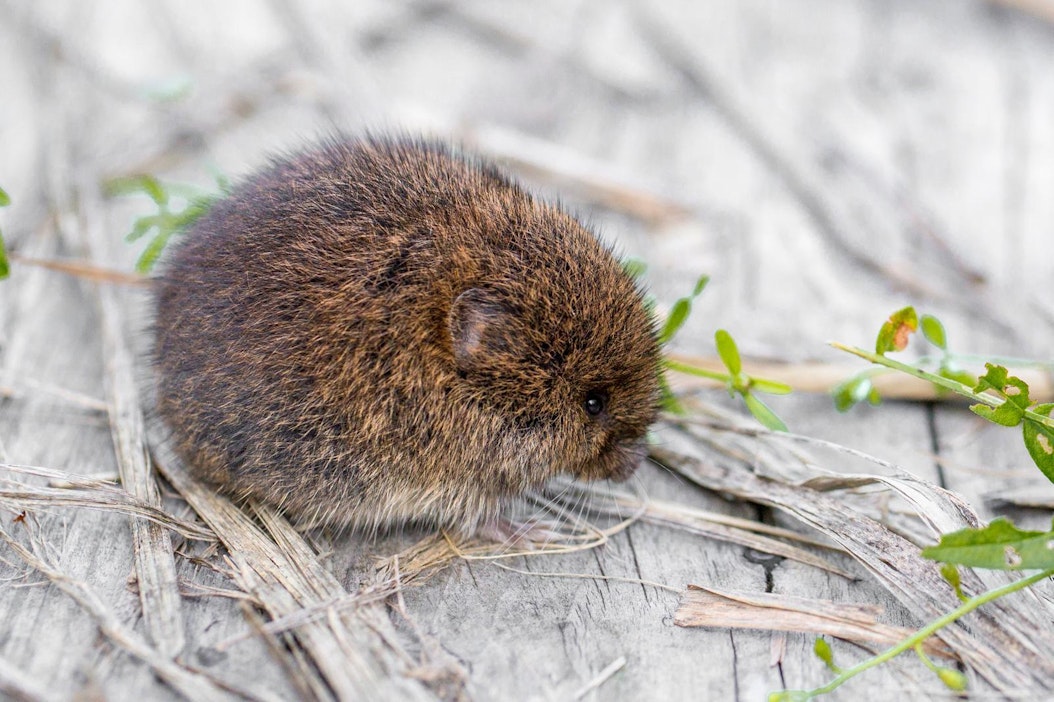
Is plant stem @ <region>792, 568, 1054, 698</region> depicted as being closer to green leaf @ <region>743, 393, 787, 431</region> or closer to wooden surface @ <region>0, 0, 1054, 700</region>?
wooden surface @ <region>0, 0, 1054, 700</region>

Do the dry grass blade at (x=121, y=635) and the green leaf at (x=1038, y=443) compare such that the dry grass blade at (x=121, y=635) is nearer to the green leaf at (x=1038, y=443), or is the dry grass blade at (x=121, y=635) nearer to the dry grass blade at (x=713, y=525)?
the dry grass blade at (x=713, y=525)

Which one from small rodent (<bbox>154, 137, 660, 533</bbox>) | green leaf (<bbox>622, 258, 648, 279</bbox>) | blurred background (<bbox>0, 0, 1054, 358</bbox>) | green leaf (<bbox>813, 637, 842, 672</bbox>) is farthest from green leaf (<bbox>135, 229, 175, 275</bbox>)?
green leaf (<bbox>813, 637, 842, 672</bbox>)

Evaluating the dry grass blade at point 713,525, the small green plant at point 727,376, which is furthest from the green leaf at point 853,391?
the dry grass blade at point 713,525

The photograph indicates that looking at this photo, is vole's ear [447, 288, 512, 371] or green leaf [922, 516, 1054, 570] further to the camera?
vole's ear [447, 288, 512, 371]

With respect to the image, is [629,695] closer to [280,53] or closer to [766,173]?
[766,173]

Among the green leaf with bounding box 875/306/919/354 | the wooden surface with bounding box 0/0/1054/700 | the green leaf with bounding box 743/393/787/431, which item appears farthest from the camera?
the green leaf with bounding box 743/393/787/431

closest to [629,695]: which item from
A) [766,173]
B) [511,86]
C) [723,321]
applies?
[723,321]

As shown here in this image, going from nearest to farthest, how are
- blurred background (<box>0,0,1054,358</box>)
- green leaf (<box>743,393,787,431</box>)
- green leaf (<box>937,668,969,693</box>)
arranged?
green leaf (<box>937,668,969,693</box>), green leaf (<box>743,393,787,431</box>), blurred background (<box>0,0,1054,358</box>)
